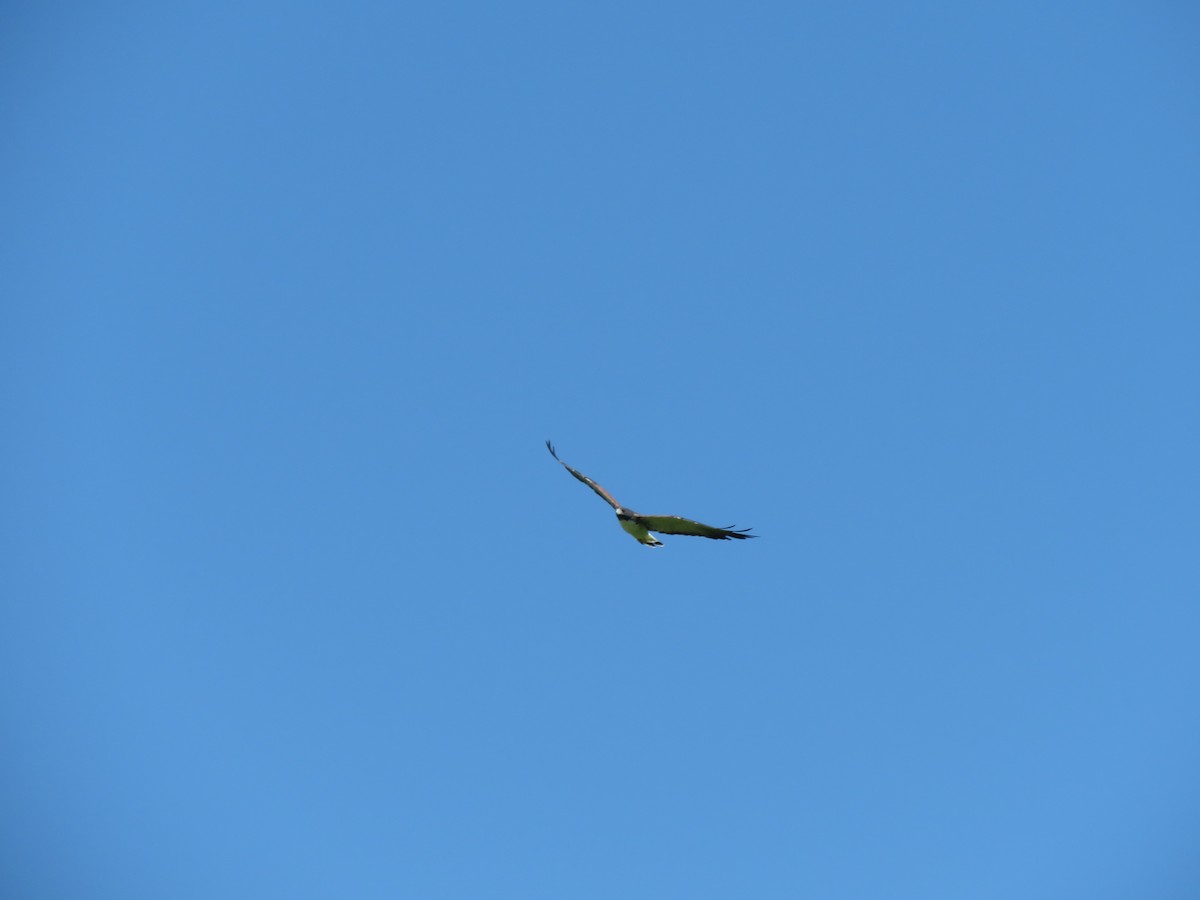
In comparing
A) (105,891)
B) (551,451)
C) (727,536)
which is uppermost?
(105,891)

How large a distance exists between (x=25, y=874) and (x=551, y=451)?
690ft

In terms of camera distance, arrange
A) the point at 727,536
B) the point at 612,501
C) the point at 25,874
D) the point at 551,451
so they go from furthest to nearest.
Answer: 1. the point at 25,874
2. the point at 551,451
3. the point at 612,501
4. the point at 727,536

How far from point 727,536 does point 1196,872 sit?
146m

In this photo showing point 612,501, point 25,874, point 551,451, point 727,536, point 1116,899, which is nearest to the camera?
point 727,536

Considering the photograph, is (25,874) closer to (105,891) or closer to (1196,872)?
(105,891)

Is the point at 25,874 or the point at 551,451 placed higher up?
the point at 25,874

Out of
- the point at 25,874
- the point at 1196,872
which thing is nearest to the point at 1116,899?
the point at 1196,872

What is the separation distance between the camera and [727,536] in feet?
82.1

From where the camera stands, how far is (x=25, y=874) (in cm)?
19075

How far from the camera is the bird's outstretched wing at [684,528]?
24.9m

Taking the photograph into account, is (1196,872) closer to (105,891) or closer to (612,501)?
(612,501)

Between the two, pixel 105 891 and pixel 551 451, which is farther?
pixel 105 891

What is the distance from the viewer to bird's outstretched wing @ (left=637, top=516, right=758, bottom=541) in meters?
24.9

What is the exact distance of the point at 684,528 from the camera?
25.5 m
